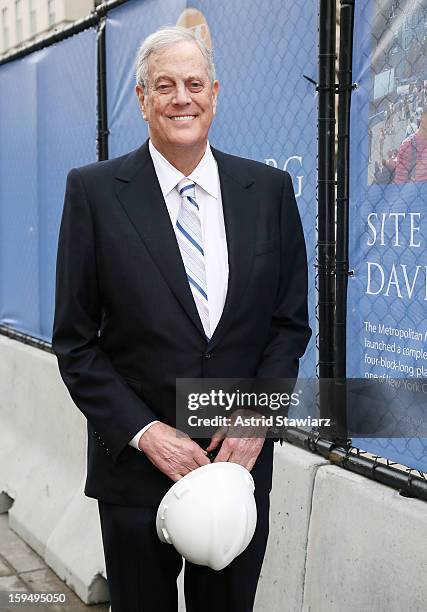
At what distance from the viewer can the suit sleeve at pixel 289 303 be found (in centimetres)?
274

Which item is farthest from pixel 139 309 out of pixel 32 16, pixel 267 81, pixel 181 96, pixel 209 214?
pixel 32 16

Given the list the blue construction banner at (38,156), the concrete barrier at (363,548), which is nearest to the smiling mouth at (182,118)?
the concrete barrier at (363,548)

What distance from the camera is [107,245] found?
8.50 feet

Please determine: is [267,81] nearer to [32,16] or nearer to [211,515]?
[211,515]

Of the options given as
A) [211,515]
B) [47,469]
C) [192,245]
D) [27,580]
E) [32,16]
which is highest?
[32,16]

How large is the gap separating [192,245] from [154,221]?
0.14m

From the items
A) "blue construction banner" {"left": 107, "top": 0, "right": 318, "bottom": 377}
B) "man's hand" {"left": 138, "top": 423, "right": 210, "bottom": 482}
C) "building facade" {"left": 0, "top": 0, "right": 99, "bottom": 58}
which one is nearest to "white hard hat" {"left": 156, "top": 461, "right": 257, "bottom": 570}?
→ "man's hand" {"left": 138, "top": 423, "right": 210, "bottom": 482}

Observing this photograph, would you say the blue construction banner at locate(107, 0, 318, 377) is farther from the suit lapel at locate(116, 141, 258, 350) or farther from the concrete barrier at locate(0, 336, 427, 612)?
the suit lapel at locate(116, 141, 258, 350)

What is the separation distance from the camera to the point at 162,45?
8.21ft

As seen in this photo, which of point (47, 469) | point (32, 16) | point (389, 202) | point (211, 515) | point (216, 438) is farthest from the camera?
point (32, 16)

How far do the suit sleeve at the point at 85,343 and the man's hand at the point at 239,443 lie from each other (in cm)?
22

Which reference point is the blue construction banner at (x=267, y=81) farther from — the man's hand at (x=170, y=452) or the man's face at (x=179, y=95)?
the man's hand at (x=170, y=452)

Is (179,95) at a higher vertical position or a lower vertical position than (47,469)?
higher

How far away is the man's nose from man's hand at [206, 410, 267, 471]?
94 centimetres
